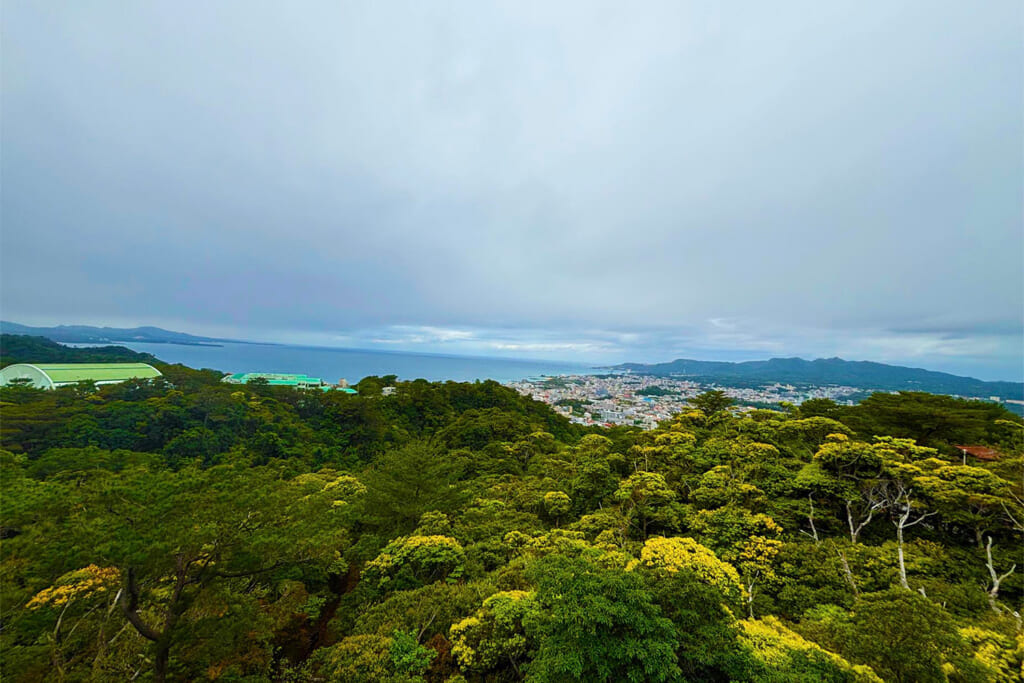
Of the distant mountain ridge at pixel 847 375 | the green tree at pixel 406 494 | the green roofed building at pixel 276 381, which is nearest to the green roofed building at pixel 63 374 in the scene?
the green roofed building at pixel 276 381

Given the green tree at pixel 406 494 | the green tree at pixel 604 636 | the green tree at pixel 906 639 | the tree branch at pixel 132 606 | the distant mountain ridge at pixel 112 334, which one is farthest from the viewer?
the distant mountain ridge at pixel 112 334

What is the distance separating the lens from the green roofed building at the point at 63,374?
23.4 m

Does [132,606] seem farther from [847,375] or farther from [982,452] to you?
[847,375]

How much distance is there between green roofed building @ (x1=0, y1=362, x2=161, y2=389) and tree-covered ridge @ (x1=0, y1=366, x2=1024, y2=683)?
589 inches

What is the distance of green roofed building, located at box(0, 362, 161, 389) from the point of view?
23.4 meters

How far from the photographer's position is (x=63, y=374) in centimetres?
2470

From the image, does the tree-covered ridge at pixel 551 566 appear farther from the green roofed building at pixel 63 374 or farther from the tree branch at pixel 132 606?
the green roofed building at pixel 63 374

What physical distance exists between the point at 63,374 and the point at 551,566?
3966 centimetres

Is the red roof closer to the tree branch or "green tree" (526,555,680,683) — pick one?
"green tree" (526,555,680,683)

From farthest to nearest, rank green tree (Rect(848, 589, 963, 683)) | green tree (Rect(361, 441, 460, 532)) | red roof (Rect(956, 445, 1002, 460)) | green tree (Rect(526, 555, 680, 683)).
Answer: green tree (Rect(361, 441, 460, 532)), red roof (Rect(956, 445, 1002, 460)), green tree (Rect(848, 589, 963, 683)), green tree (Rect(526, 555, 680, 683))

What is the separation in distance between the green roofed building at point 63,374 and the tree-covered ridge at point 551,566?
15.0 meters

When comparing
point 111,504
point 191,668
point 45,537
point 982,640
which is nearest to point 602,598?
point 982,640

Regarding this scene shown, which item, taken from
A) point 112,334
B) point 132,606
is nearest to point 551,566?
point 132,606

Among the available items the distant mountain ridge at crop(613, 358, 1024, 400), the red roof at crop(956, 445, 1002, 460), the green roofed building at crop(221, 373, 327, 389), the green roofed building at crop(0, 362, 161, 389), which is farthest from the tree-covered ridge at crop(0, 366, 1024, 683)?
the distant mountain ridge at crop(613, 358, 1024, 400)
